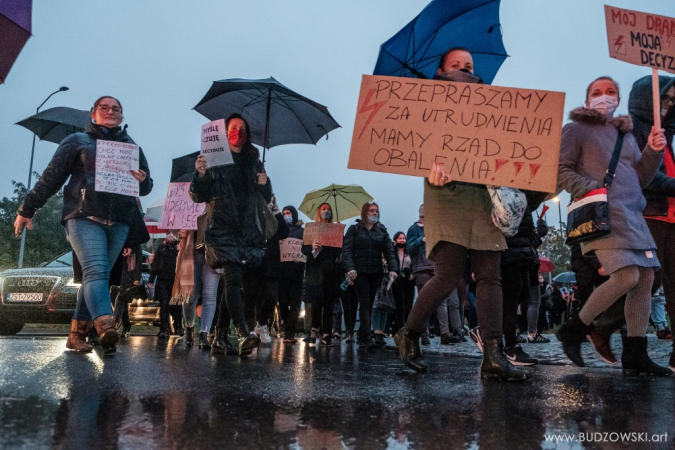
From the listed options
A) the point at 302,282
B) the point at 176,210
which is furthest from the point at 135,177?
the point at 302,282

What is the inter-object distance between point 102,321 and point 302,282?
633 cm

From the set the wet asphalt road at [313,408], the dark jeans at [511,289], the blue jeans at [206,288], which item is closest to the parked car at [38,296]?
the blue jeans at [206,288]

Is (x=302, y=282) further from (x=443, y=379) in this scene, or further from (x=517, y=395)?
(x=517, y=395)

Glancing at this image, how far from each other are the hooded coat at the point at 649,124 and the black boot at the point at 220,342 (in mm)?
4214

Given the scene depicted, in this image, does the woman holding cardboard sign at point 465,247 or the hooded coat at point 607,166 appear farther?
the hooded coat at point 607,166

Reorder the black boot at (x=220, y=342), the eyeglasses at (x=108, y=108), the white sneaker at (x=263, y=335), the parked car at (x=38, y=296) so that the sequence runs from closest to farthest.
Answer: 1. the eyeglasses at (x=108, y=108)
2. the black boot at (x=220, y=342)
3. the white sneaker at (x=263, y=335)
4. the parked car at (x=38, y=296)

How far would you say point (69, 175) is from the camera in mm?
6324

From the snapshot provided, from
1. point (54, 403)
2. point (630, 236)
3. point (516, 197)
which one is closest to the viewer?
point (54, 403)

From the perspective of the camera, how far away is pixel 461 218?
15.2ft

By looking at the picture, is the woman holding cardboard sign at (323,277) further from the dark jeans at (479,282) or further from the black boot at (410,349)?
the dark jeans at (479,282)

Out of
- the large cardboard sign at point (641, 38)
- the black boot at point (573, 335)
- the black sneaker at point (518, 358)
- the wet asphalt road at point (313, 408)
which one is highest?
the large cardboard sign at point (641, 38)

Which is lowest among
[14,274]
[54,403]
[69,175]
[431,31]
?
[54,403]

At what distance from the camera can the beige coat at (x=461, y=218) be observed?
4586mm

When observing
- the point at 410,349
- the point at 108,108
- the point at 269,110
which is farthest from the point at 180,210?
the point at 410,349
